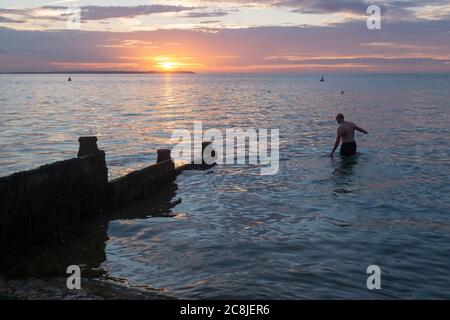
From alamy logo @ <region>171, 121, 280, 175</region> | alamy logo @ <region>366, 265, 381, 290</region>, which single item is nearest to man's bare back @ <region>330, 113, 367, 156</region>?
alamy logo @ <region>171, 121, 280, 175</region>

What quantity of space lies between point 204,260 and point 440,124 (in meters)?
34.6

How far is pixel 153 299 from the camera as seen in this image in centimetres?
729

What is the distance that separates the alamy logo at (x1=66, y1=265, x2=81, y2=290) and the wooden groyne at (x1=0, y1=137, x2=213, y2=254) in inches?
52.4

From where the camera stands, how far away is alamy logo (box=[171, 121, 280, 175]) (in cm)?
2161

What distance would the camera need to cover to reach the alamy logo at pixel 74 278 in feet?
24.7

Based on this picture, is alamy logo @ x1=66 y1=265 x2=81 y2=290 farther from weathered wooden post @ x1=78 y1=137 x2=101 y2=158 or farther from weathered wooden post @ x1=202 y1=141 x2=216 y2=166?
weathered wooden post @ x1=202 y1=141 x2=216 y2=166

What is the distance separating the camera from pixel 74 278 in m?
7.93

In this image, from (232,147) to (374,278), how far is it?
19.0 meters

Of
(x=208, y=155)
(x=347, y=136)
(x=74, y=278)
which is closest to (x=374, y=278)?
(x=74, y=278)

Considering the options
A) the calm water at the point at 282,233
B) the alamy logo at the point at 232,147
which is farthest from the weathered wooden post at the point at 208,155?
the calm water at the point at 282,233

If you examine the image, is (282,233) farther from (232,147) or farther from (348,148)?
(232,147)

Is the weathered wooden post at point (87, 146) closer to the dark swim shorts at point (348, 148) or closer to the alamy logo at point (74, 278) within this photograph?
the alamy logo at point (74, 278)

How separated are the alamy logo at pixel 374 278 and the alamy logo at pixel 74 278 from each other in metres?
4.83
